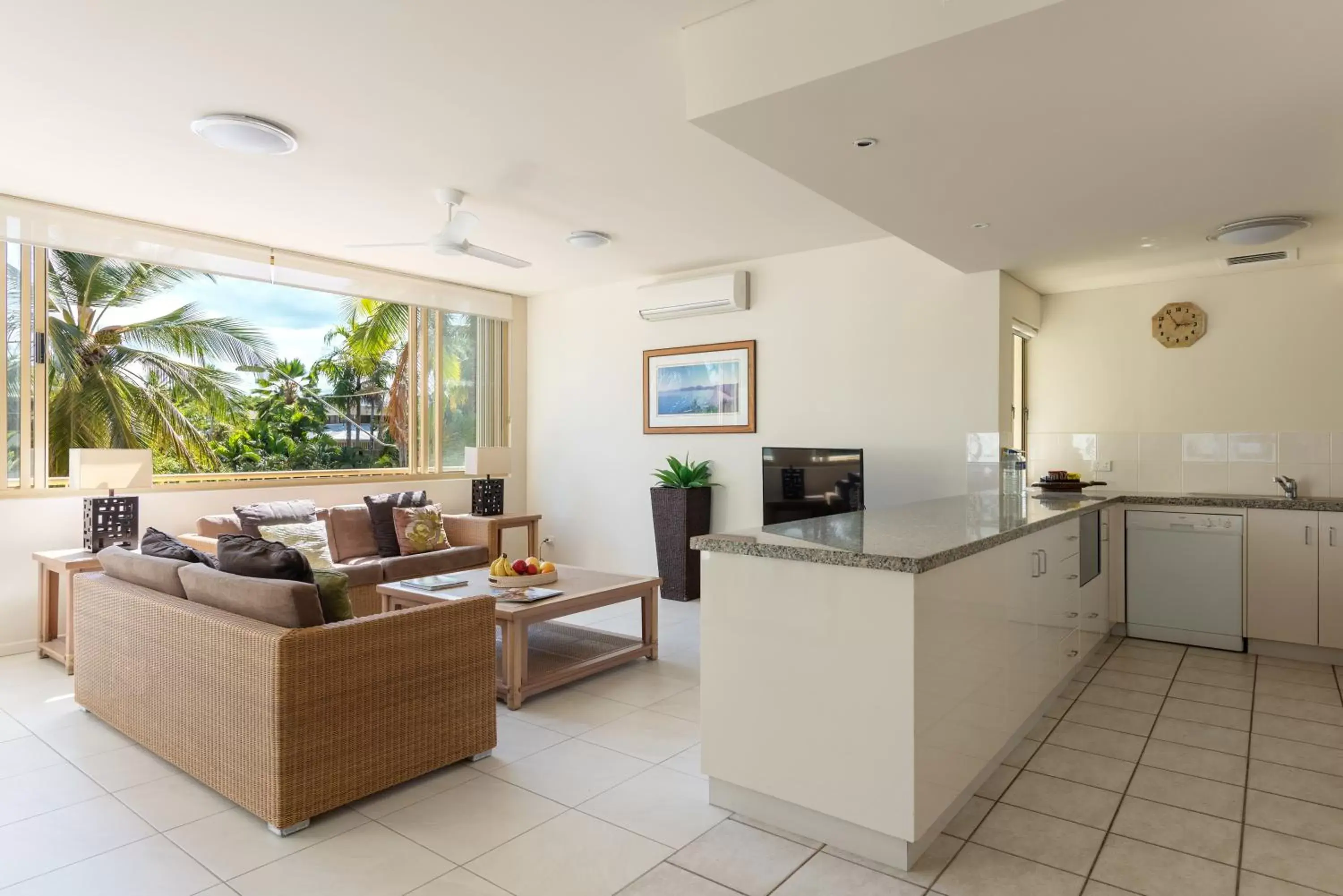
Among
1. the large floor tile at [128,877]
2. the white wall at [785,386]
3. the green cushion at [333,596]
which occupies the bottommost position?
the large floor tile at [128,877]

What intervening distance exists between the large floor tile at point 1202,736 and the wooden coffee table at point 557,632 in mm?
2398

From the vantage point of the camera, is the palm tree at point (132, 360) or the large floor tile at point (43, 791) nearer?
the large floor tile at point (43, 791)

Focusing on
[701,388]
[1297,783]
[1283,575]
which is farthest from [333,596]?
[1283,575]

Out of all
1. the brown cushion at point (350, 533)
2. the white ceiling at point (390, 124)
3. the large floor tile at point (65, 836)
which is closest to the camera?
the large floor tile at point (65, 836)

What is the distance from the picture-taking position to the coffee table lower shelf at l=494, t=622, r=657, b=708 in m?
3.67

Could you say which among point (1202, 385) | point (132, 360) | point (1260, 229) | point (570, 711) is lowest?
point (570, 711)

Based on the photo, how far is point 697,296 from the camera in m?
5.93

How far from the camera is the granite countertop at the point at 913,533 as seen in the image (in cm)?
221

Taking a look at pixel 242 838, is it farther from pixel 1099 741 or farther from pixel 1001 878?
pixel 1099 741

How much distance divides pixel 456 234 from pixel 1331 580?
5.10 meters

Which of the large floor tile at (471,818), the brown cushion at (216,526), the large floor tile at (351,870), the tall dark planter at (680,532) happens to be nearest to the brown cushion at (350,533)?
the brown cushion at (216,526)

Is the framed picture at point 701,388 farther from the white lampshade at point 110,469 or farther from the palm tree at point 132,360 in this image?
the white lampshade at point 110,469

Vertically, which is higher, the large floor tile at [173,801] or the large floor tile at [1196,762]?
the large floor tile at [1196,762]

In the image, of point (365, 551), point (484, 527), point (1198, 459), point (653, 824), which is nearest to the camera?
point (653, 824)
